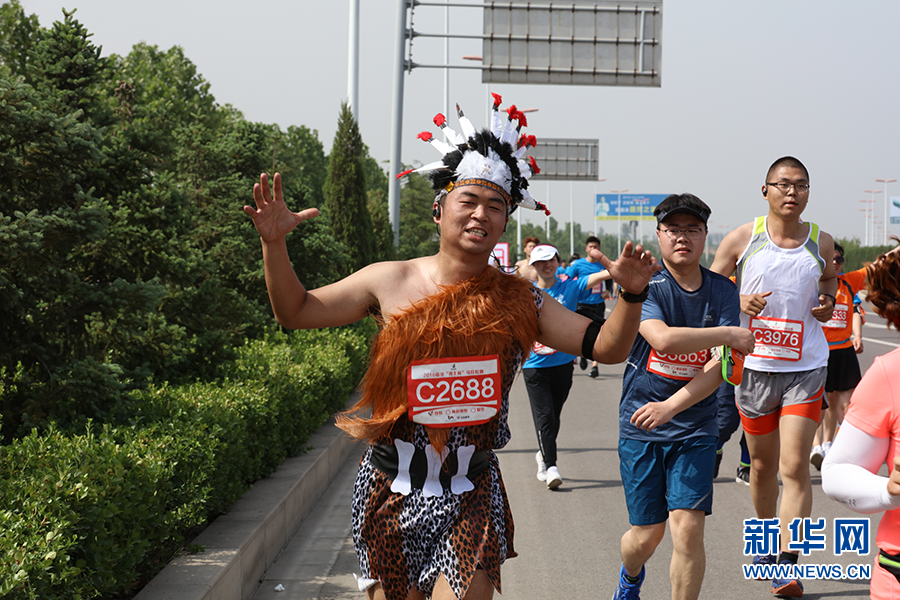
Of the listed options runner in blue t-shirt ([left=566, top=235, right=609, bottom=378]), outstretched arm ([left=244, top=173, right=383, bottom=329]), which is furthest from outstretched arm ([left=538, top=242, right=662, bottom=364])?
runner in blue t-shirt ([left=566, top=235, right=609, bottom=378])

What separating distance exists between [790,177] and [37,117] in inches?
165

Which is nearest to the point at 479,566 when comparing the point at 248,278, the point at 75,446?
the point at 75,446

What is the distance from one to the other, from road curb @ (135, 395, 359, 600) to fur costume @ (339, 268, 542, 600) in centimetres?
128

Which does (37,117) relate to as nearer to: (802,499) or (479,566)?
(479,566)

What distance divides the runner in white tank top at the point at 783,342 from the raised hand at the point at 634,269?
7.50 feet

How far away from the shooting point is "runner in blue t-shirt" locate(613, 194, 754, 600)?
3.98 metres

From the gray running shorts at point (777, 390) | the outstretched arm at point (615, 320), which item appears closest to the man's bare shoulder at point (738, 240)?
the gray running shorts at point (777, 390)

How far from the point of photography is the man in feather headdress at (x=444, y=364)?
2.90m

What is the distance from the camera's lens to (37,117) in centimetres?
450

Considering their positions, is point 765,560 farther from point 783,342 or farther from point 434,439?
point 434,439

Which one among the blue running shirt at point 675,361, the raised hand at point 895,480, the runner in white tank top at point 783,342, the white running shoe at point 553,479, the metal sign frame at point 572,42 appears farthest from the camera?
the metal sign frame at point 572,42

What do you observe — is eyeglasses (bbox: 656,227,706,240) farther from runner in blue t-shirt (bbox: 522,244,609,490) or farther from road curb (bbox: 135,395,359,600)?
runner in blue t-shirt (bbox: 522,244,609,490)

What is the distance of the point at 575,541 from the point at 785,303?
6.94 ft

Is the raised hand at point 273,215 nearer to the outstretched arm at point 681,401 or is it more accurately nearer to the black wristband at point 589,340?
the black wristband at point 589,340
